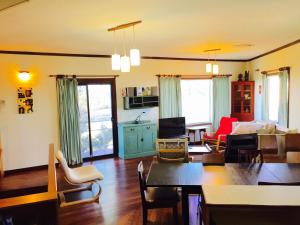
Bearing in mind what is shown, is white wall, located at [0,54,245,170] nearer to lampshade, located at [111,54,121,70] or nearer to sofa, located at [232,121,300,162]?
lampshade, located at [111,54,121,70]

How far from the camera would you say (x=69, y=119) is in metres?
5.96

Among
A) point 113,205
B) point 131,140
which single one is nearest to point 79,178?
point 113,205

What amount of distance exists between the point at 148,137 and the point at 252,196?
17.1 ft

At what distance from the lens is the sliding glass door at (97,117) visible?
632 centimetres

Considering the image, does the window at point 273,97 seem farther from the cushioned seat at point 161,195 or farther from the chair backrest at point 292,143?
the cushioned seat at point 161,195

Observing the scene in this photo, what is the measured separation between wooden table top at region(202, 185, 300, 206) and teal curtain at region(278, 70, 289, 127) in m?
5.01

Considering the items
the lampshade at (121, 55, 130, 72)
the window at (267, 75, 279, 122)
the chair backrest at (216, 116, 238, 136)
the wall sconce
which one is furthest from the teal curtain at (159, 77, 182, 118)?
the lampshade at (121, 55, 130, 72)

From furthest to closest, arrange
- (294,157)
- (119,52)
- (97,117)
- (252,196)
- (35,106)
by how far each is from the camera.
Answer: (97,117), (119,52), (35,106), (294,157), (252,196)

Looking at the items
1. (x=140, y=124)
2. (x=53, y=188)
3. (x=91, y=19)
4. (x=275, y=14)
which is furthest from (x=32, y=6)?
(x=140, y=124)

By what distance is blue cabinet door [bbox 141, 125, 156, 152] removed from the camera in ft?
22.0

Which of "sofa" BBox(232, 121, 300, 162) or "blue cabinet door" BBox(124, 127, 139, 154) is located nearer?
"sofa" BBox(232, 121, 300, 162)

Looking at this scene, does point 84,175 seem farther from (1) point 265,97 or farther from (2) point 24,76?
(1) point 265,97

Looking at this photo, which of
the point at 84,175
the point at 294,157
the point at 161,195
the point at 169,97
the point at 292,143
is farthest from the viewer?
the point at 169,97

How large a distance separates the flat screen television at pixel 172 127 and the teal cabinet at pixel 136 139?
0.19 metres
